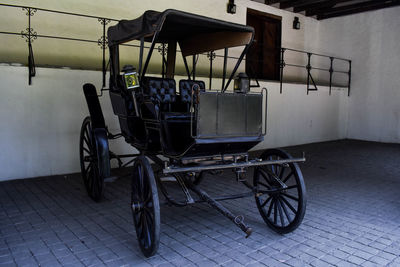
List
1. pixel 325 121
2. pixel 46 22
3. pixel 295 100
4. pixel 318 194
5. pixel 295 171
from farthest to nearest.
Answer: pixel 325 121 < pixel 295 100 < pixel 46 22 < pixel 318 194 < pixel 295 171

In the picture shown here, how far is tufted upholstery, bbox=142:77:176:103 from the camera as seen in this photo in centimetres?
448

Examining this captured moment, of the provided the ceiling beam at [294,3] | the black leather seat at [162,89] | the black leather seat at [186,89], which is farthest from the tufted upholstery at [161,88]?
the ceiling beam at [294,3]

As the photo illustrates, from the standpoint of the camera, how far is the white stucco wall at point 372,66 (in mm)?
9164

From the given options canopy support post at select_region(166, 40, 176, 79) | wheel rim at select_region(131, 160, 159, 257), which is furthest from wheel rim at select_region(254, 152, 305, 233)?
canopy support post at select_region(166, 40, 176, 79)

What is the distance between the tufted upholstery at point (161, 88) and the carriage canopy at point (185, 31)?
1.54 feet

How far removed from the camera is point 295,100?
8695mm

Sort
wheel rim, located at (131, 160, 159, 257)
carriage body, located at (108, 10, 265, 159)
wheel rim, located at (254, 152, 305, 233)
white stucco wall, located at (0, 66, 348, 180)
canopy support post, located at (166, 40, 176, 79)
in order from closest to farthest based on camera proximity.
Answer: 1. wheel rim, located at (131, 160, 159, 257)
2. carriage body, located at (108, 10, 265, 159)
3. wheel rim, located at (254, 152, 305, 233)
4. canopy support post, located at (166, 40, 176, 79)
5. white stucco wall, located at (0, 66, 348, 180)

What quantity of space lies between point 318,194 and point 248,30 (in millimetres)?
2360

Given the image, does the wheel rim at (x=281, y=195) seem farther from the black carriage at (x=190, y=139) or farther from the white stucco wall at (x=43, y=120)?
the white stucco wall at (x=43, y=120)

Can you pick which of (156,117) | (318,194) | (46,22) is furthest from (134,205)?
(46,22)

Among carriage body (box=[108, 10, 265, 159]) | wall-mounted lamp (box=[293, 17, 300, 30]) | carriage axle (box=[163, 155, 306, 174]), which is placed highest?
wall-mounted lamp (box=[293, 17, 300, 30])

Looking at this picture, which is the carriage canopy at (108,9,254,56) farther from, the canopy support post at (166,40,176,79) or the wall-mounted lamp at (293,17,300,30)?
the wall-mounted lamp at (293,17,300,30)

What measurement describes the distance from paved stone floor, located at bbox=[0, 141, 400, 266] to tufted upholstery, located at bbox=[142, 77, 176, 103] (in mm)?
1313

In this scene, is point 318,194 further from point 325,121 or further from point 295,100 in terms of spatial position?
point 325,121
